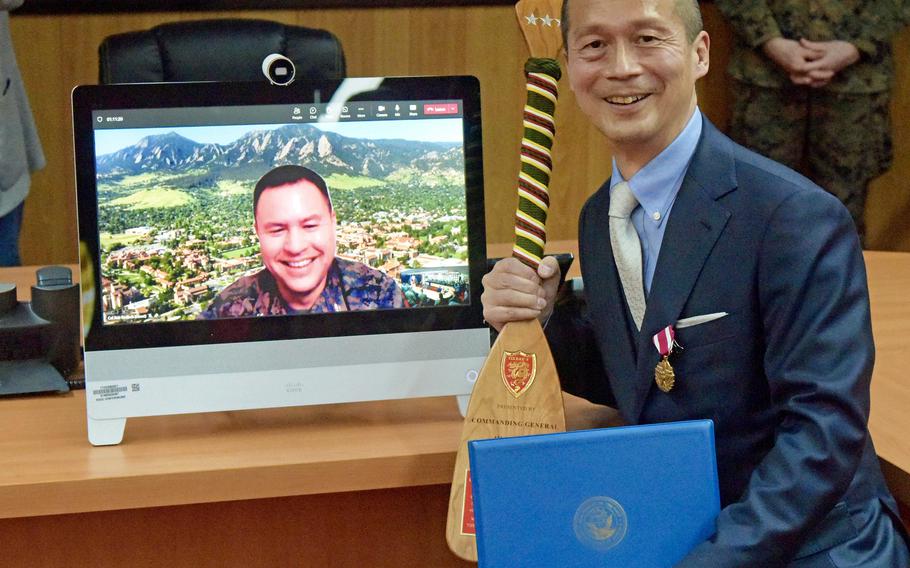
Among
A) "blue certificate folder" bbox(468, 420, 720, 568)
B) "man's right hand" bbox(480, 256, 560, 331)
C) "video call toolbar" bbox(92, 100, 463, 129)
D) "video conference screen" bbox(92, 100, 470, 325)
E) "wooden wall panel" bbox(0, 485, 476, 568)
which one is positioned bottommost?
"wooden wall panel" bbox(0, 485, 476, 568)

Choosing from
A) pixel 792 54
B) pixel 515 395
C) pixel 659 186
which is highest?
pixel 792 54

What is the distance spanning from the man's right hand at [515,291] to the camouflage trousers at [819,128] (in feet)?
7.46

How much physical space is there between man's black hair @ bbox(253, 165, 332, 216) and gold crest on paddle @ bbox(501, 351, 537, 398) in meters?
0.28

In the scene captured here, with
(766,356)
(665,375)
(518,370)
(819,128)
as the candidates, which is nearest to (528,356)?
(518,370)

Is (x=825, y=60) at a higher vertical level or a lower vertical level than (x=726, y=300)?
higher

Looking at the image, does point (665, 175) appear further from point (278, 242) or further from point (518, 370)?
point (278, 242)

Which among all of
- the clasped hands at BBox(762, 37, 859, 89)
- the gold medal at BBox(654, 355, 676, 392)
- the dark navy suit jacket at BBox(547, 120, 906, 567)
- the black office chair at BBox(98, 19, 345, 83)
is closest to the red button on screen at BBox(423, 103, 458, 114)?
the dark navy suit jacket at BBox(547, 120, 906, 567)

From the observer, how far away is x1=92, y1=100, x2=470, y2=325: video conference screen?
1.21 m

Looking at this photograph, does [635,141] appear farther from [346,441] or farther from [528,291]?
[346,441]

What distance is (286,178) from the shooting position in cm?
124

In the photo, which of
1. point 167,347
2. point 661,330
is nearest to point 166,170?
point 167,347

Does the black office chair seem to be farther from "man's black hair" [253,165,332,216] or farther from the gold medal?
the gold medal

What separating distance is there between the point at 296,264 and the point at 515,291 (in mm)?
244

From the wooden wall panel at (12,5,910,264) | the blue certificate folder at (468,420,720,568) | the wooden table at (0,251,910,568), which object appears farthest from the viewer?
the wooden wall panel at (12,5,910,264)
